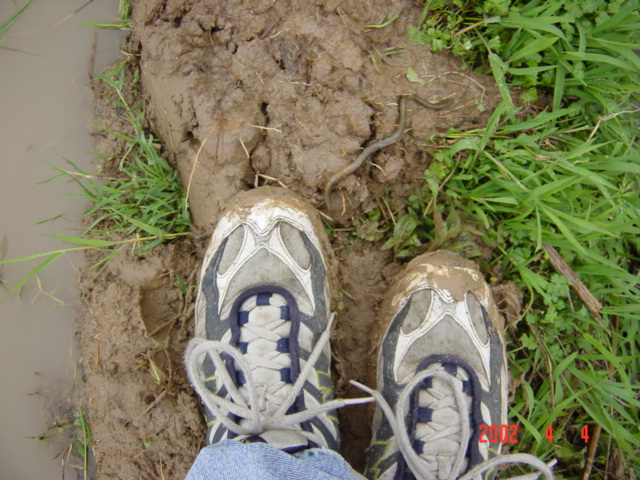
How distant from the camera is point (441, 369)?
191 centimetres

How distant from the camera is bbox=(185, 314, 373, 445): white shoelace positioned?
167cm

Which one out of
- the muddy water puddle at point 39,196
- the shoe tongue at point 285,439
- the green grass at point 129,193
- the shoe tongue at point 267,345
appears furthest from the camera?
the muddy water puddle at point 39,196

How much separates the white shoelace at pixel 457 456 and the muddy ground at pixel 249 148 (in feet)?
1.14

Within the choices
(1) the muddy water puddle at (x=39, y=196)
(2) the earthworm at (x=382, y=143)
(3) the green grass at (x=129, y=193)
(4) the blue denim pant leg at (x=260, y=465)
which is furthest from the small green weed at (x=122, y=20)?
(4) the blue denim pant leg at (x=260, y=465)

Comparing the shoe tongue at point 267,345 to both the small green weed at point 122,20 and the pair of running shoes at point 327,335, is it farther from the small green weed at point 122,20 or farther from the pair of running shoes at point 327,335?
the small green weed at point 122,20

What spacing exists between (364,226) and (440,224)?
0.35 meters

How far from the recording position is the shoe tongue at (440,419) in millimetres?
1874

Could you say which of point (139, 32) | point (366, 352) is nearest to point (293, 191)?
point (366, 352)

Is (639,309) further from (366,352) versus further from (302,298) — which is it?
(302,298)

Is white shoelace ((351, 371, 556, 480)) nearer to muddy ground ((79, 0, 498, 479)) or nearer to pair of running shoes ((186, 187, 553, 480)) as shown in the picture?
pair of running shoes ((186, 187, 553, 480))

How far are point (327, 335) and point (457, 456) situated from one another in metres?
0.71

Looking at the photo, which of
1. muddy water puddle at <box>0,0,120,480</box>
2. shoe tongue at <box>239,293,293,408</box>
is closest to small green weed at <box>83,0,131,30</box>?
muddy water puddle at <box>0,0,120,480</box>
